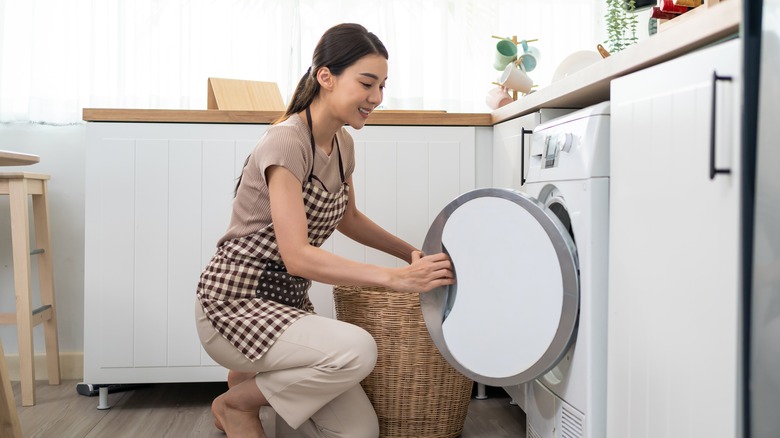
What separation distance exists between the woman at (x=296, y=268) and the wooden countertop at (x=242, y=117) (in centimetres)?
52

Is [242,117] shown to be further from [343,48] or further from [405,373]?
[405,373]

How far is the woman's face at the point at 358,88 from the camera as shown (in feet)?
5.43

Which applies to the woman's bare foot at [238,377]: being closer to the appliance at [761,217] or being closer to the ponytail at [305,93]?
the ponytail at [305,93]

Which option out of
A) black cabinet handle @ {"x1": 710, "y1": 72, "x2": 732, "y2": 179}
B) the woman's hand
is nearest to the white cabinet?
the woman's hand

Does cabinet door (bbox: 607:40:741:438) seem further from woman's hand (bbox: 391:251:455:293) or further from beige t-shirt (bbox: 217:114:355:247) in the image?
beige t-shirt (bbox: 217:114:355:247)

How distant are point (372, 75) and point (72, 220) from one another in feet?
5.49

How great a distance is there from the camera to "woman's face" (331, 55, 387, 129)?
1655mm

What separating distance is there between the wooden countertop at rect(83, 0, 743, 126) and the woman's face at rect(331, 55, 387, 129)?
0.43 meters

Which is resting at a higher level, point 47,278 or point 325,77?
point 325,77

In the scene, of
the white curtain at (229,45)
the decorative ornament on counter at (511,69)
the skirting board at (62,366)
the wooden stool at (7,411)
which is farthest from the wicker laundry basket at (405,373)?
the skirting board at (62,366)

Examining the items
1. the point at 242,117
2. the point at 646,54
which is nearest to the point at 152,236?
the point at 242,117

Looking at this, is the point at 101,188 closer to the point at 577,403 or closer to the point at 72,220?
the point at 72,220

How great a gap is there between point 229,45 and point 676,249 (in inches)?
83.7

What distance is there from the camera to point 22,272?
237 centimetres
